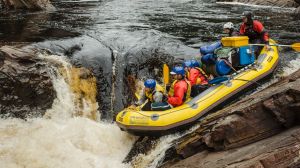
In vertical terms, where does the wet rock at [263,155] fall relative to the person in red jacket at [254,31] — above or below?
below

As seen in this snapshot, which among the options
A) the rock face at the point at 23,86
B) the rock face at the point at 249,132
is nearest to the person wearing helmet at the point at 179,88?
the rock face at the point at 249,132

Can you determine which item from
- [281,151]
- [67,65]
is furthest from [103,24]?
[281,151]

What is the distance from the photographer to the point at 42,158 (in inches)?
296

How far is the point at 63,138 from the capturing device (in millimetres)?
8133

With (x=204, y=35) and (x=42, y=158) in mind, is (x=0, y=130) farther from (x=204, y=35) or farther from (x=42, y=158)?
(x=204, y=35)

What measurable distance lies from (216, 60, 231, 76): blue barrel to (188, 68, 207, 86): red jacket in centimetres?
57

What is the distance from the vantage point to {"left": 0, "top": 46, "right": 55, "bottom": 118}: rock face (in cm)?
866

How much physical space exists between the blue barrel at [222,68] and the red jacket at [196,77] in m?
0.57

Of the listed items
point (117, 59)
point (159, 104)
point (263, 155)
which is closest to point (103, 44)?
point (117, 59)

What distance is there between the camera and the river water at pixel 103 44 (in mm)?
7805

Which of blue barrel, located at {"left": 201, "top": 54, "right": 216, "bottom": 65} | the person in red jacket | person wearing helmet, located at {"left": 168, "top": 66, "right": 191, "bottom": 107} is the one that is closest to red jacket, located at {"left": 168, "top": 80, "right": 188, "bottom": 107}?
person wearing helmet, located at {"left": 168, "top": 66, "right": 191, "bottom": 107}

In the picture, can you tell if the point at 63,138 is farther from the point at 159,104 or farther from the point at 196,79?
the point at 196,79

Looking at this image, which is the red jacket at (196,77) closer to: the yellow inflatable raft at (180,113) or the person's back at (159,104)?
the yellow inflatable raft at (180,113)

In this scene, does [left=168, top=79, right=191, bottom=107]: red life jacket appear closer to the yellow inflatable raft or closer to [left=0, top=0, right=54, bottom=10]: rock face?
the yellow inflatable raft
